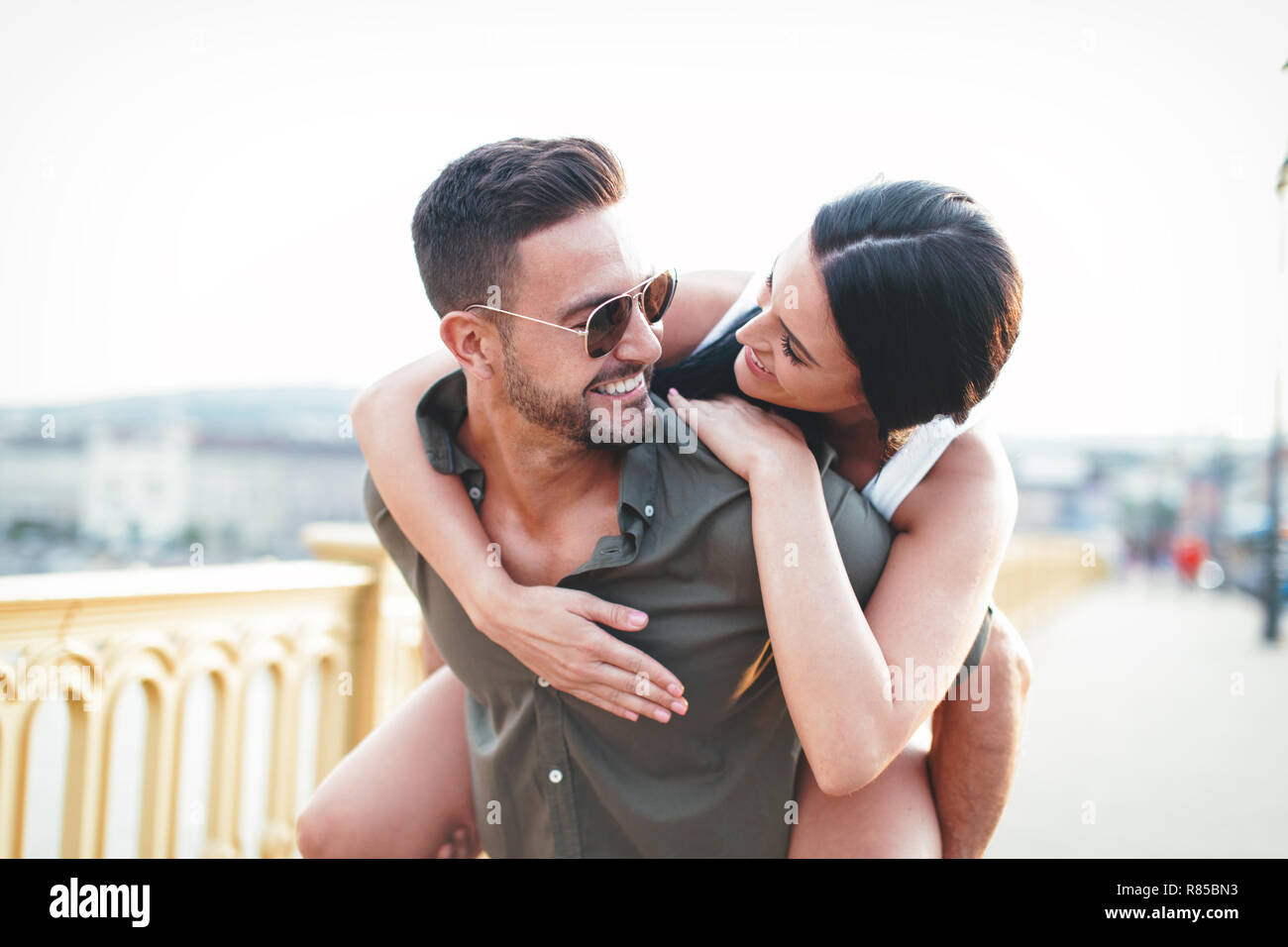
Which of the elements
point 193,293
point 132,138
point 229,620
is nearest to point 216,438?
point 193,293

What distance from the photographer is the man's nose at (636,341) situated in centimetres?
206

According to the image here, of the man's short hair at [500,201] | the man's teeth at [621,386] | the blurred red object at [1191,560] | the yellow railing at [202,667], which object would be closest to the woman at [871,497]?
the man's teeth at [621,386]

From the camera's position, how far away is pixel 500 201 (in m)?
2.10

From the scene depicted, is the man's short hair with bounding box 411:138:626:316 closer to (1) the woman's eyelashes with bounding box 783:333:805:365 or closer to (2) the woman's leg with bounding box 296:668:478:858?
(1) the woman's eyelashes with bounding box 783:333:805:365

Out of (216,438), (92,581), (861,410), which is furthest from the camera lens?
(216,438)

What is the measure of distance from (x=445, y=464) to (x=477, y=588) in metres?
Answer: 0.37

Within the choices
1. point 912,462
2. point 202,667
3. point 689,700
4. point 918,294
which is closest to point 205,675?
point 202,667

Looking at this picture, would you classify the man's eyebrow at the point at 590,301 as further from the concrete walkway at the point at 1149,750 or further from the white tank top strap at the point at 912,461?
the concrete walkway at the point at 1149,750

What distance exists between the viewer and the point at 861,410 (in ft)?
7.30

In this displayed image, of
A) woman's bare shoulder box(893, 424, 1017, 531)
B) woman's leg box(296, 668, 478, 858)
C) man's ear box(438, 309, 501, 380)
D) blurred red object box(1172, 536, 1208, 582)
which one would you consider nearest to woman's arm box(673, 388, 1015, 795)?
woman's bare shoulder box(893, 424, 1017, 531)
